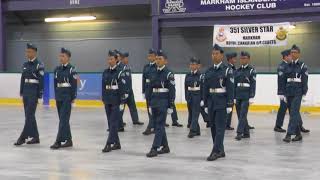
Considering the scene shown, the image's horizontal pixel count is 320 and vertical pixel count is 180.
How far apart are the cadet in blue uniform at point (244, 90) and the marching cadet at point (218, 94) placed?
139 inches

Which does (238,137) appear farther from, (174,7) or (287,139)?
(174,7)

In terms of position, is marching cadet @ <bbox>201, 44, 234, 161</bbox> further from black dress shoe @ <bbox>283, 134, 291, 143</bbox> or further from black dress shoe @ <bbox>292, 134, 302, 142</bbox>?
black dress shoe @ <bbox>292, 134, 302, 142</bbox>

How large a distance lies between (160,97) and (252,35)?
1647 centimetres

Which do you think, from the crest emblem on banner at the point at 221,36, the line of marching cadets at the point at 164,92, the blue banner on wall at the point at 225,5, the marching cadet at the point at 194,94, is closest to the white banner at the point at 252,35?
the crest emblem on banner at the point at 221,36

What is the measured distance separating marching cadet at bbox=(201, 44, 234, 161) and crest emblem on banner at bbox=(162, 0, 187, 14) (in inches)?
702

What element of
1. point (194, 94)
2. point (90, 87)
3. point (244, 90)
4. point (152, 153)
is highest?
point (244, 90)

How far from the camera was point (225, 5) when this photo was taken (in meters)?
28.6

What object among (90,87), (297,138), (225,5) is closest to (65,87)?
(297,138)

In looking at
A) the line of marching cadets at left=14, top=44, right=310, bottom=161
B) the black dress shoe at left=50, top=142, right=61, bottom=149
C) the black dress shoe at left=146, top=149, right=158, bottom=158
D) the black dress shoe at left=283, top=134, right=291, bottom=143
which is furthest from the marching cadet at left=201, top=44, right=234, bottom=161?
the black dress shoe at left=50, top=142, right=61, bottom=149

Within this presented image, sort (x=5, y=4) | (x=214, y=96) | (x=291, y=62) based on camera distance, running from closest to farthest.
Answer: (x=214, y=96)
(x=291, y=62)
(x=5, y=4)

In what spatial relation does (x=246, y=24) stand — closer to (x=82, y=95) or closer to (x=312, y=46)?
(x=312, y=46)

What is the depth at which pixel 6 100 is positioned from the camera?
29.9 m

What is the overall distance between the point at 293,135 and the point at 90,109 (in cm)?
1245

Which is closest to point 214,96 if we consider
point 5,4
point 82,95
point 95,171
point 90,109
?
point 95,171
